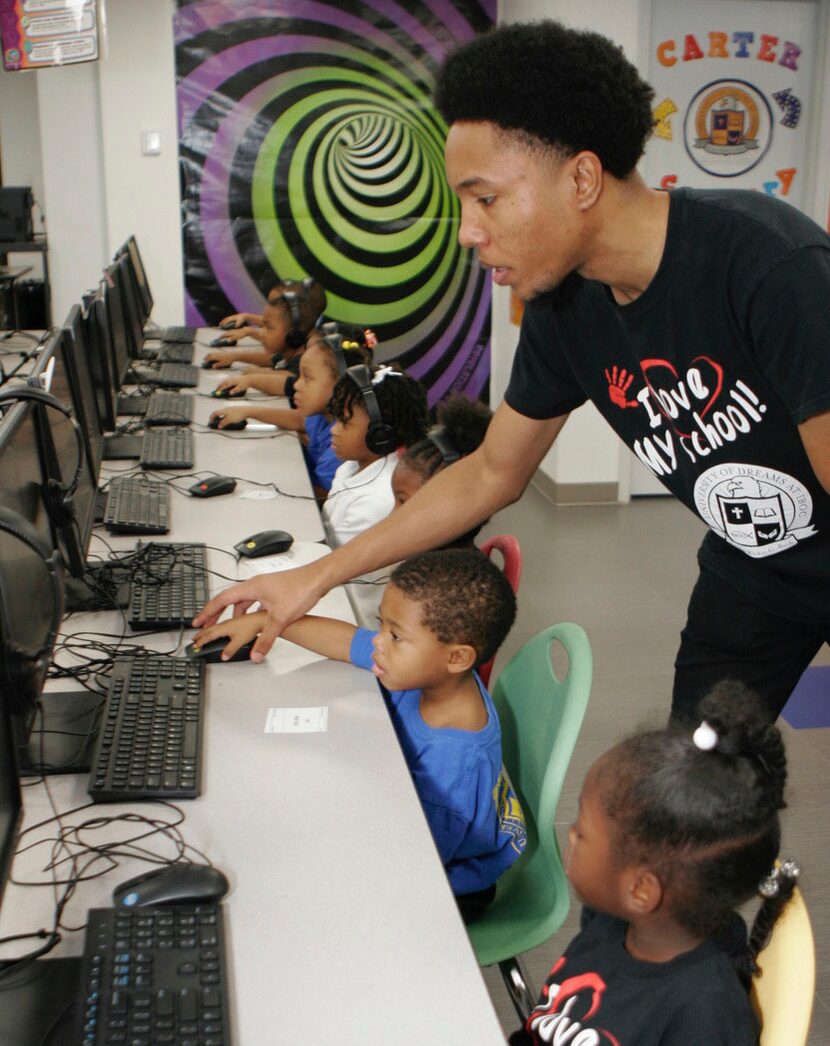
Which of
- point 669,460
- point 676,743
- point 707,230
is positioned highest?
point 707,230

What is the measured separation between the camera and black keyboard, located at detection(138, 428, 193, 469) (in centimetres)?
301

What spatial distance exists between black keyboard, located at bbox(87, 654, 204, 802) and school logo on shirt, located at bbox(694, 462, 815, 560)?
753 millimetres

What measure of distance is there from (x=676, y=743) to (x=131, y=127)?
522 centimetres

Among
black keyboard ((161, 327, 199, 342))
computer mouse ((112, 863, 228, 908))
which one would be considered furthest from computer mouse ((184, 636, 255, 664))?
black keyboard ((161, 327, 199, 342))

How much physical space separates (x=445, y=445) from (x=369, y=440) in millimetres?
258

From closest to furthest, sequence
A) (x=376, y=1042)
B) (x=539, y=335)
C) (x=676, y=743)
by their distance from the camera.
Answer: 1. (x=376, y=1042)
2. (x=676, y=743)
3. (x=539, y=335)

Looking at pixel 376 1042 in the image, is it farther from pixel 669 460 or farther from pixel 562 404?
pixel 562 404

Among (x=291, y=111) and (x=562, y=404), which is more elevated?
(x=291, y=111)

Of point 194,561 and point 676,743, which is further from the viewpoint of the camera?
point 194,561

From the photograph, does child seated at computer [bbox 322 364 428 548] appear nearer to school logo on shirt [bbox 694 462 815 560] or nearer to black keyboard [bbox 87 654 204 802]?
black keyboard [bbox 87 654 204 802]

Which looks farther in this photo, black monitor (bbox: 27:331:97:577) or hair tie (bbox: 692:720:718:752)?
black monitor (bbox: 27:331:97:577)

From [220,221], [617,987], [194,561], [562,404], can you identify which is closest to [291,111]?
[220,221]

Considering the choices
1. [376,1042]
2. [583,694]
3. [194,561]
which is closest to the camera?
[376,1042]

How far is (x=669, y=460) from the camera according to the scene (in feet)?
4.88
